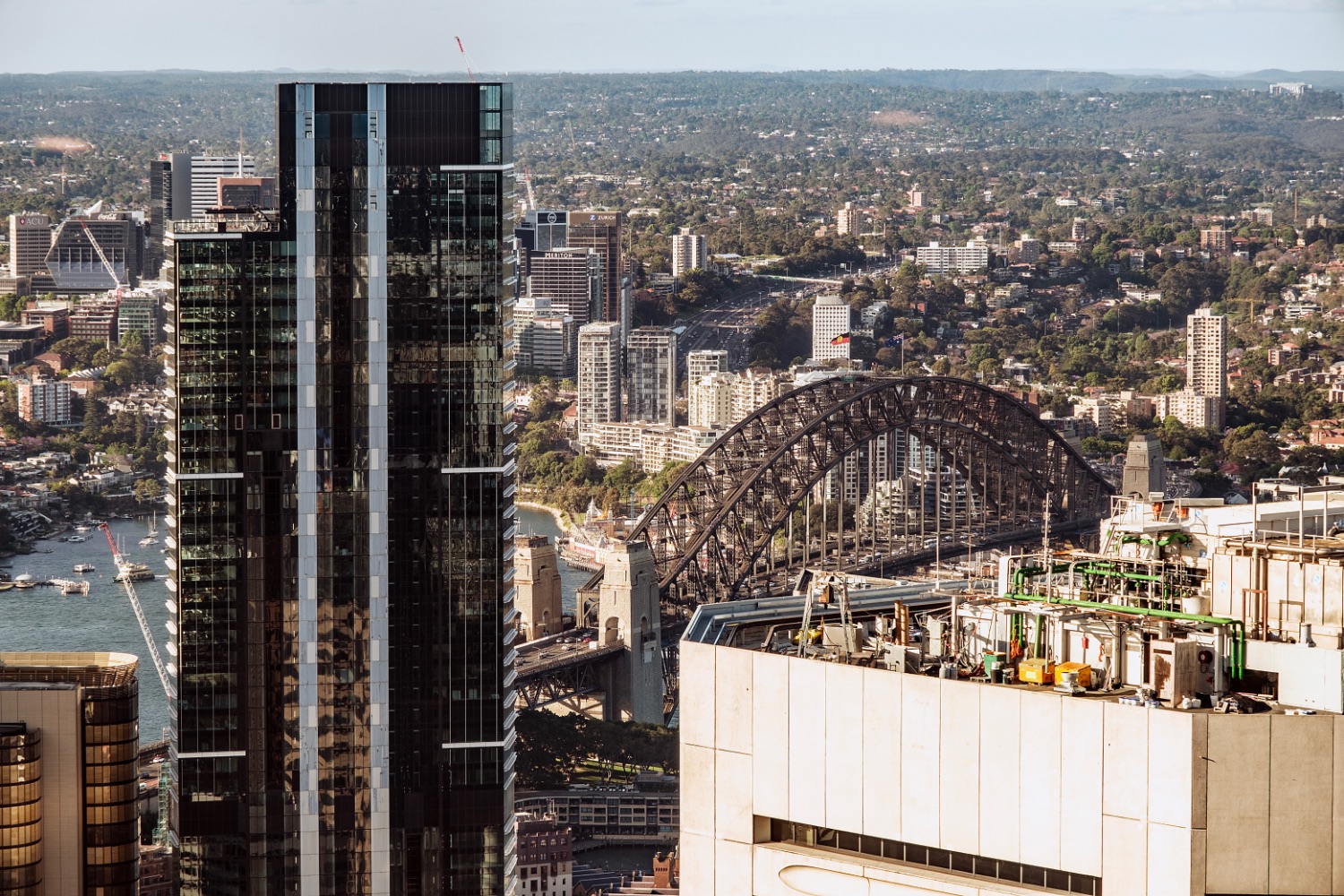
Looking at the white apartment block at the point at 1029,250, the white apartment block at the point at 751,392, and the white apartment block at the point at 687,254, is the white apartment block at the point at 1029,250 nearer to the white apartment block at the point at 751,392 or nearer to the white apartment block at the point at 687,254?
the white apartment block at the point at 687,254

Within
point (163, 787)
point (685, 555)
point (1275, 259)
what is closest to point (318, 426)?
point (163, 787)

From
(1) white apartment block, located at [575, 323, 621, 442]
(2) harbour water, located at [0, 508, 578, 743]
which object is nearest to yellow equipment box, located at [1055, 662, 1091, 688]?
(2) harbour water, located at [0, 508, 578, 743]

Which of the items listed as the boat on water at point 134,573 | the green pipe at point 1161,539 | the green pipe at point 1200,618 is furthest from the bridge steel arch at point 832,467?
the green pipe at point 1200,618

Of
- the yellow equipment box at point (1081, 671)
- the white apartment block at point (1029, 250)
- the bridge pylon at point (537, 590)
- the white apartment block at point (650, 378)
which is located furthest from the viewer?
the white apartment block at point (1029, 250)

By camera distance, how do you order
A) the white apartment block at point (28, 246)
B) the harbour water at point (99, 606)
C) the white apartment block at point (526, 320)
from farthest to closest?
the white apartment block at point (28, 246) < the white apartment block at point (526, 320) < the harbour water at point (99, 606)

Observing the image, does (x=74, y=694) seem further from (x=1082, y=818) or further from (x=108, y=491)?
(x=108, y=491)

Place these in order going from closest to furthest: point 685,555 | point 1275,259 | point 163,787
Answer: point 163,787, point 685,555, point 1275,259
